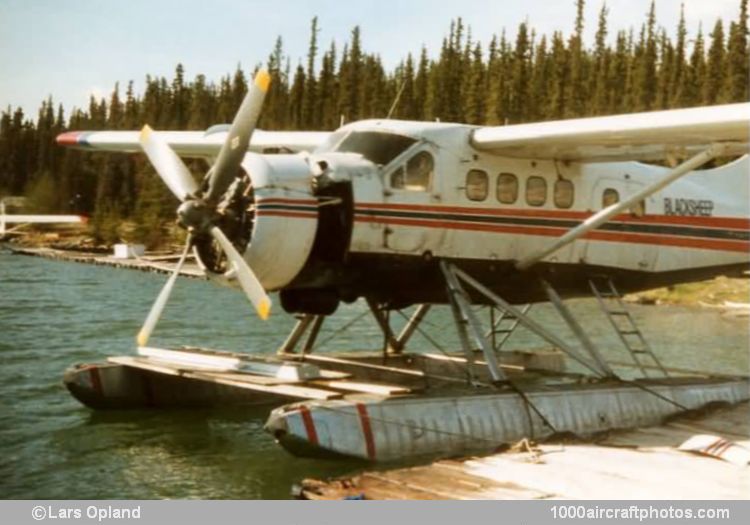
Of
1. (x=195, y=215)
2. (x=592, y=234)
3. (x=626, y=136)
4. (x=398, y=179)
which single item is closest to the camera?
(x=195, y=215)

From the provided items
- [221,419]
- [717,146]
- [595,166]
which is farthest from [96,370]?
[717,146]

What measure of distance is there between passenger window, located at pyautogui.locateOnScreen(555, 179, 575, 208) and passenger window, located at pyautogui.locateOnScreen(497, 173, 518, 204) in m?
0.63

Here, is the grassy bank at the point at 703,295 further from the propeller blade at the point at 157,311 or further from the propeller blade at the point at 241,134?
the propeller blade at the point at 241,134

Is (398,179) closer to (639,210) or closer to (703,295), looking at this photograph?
(639,210)

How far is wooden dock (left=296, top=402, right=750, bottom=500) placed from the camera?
6918 millimetres

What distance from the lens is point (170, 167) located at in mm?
9141

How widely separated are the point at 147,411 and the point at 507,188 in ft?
16.0

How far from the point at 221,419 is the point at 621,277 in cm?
525

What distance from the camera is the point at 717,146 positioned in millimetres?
9484

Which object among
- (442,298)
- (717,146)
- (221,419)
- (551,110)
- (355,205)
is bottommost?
(221,419)

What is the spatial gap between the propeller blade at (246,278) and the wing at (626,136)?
3.21m

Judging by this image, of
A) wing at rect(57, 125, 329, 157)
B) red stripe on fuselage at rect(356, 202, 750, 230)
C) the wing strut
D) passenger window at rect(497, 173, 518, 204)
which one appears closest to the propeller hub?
red stripe on fuselage at rect(356, 202, 750, 230)

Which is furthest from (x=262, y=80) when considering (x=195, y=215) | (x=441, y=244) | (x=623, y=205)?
(x=623, y=205)
